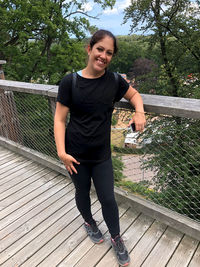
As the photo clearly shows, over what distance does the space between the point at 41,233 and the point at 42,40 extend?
1269cm

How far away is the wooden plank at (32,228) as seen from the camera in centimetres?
186

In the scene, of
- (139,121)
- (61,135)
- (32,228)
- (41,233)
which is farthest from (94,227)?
(139,121)

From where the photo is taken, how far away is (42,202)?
7.89 feet

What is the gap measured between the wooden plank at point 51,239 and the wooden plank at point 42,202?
0.95 ft

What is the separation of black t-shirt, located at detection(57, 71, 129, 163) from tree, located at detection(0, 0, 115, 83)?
33.8ft

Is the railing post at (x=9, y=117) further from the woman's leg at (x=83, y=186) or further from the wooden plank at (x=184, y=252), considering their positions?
the wooden plank at (x=184, y=252)

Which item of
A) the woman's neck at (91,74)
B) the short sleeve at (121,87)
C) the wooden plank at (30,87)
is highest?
the woman's neck at (91,74)

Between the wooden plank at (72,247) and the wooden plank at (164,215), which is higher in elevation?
the wooden plank at (164,215)

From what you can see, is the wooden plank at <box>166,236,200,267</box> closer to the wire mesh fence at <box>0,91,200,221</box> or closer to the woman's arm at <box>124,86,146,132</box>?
the wire mesh fence at <box>0,91,200,221</box>

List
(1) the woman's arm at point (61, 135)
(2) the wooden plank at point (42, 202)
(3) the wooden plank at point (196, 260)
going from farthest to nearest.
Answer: (2) the wooden plank at point (42, 202)
(3) the wooden plank at point (196, 260)
(1) the woman's arm at point (61, 135)

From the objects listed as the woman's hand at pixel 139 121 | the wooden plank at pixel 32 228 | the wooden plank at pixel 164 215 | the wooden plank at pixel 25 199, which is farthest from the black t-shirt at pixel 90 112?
the wooden plank at pixel 25 199

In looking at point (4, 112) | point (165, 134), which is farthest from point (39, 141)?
point (165, 134)

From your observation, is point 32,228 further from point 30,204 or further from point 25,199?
point 25,199

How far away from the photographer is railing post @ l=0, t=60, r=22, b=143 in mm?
3211
